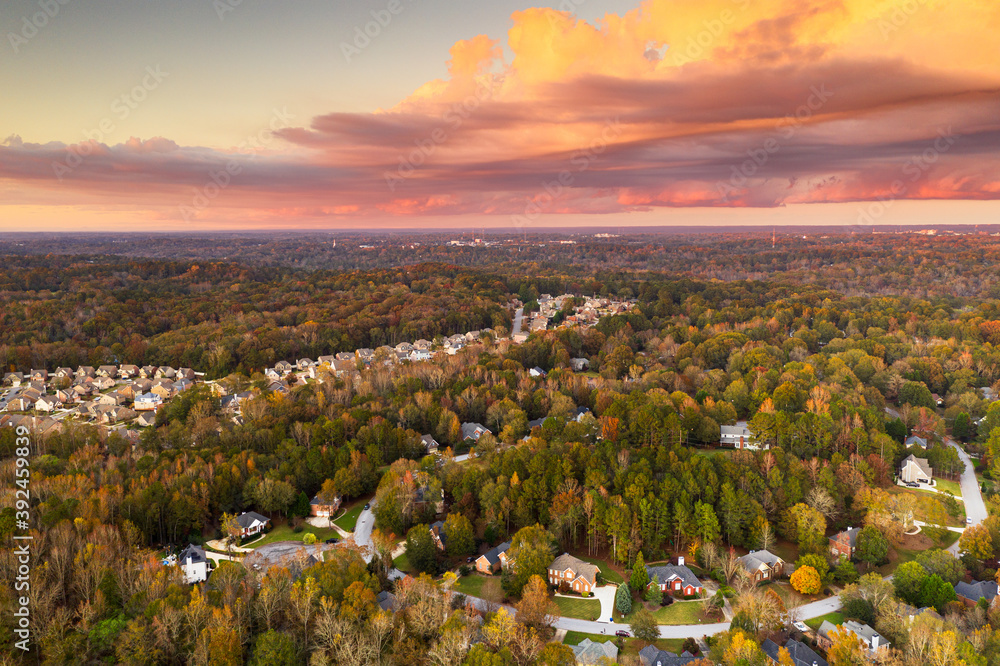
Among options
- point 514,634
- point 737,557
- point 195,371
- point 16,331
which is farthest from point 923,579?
point 16,331

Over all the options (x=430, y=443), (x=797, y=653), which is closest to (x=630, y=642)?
(x=797, y=653)

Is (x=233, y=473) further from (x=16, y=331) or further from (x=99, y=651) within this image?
(x=16, y=331)

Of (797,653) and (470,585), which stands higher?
(797,653)

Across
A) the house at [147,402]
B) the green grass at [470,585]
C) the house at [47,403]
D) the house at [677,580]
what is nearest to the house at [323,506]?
the green grass at [470,585]

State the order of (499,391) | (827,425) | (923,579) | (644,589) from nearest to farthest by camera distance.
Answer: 1. (923,579)
2. (644,589)
3. (827,425)
4. (499,391)

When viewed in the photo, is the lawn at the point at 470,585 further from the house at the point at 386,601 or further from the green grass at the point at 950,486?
the green grass at the point at 950,486

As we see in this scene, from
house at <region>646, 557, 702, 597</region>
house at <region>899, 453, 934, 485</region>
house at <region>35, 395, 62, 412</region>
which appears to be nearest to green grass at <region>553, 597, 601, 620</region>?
house at <region>646, 557, 702, 597</region>

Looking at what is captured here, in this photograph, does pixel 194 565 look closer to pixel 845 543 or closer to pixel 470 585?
pixel 470 585
